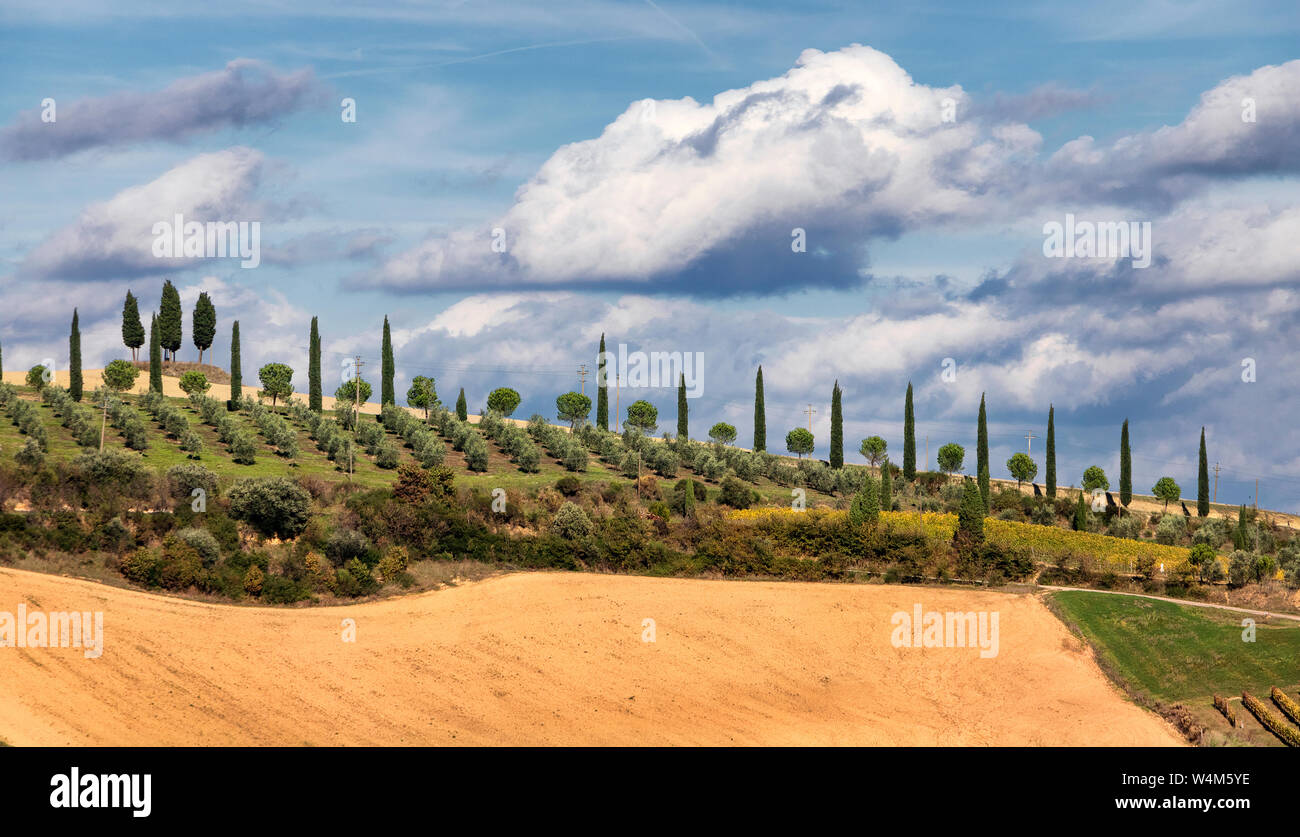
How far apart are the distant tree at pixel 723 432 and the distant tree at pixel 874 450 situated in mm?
A: 12906

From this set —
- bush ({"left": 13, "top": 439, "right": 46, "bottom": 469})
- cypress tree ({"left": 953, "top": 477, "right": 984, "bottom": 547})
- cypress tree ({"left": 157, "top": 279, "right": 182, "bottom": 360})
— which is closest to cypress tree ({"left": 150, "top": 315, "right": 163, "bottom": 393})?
cypress tree ({"left": 157, "top": 279, "right": 182, "bottom": 360})

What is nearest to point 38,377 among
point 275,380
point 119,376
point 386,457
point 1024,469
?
point 119,376

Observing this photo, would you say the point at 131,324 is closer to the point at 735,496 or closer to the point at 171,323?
the point at 171,323

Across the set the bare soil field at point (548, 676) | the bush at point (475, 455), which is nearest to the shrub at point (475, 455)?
the bush at point (475, 455)

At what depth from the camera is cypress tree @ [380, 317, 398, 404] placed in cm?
11256

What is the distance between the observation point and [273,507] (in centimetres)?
5784

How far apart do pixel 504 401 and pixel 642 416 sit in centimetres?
1391

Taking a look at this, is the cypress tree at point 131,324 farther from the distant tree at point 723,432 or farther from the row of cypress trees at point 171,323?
the distant tree at point 723,432

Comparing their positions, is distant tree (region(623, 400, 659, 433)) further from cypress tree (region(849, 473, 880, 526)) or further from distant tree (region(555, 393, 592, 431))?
cypress tree (region(849, 473, 880, 526))

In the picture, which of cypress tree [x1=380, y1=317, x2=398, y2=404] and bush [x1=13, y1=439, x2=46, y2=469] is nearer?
bush [x1=13, y1=439, x2=46, y2=469]

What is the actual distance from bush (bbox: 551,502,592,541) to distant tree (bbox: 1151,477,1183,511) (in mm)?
65654

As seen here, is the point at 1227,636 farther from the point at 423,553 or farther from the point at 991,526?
the point at 423,553

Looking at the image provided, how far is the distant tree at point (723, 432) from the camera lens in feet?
395
